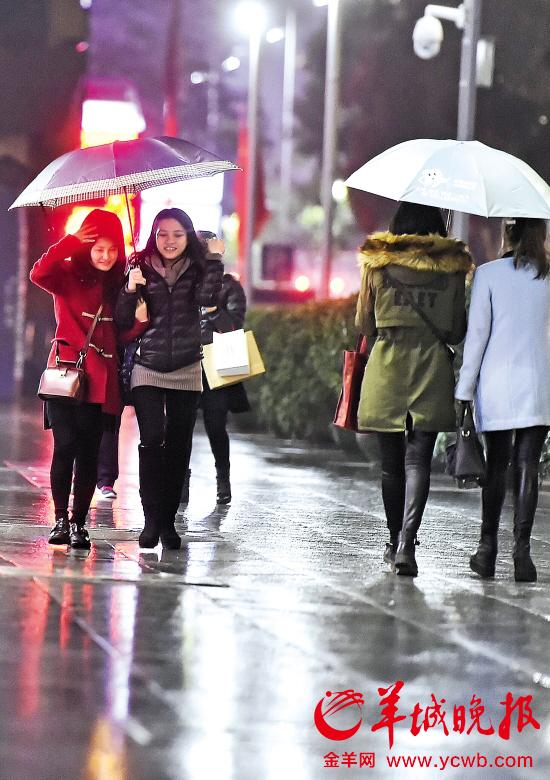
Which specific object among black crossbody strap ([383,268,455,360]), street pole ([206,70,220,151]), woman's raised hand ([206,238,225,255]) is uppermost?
street pole ([206,70,220,151])

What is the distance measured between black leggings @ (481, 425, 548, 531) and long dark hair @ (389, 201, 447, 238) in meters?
1.05

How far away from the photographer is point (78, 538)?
934 centimetres

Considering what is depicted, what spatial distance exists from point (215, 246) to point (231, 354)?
232 centimetres

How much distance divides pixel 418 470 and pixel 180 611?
191cm

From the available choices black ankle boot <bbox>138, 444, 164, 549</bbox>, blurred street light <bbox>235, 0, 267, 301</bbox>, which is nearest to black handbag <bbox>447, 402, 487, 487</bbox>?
black ankle boot <bbox>138, 444, 164, 549</bbox>

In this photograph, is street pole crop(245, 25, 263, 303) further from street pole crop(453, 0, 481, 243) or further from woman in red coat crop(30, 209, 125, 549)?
woman in red coat crop(30, 209, 125, 549)

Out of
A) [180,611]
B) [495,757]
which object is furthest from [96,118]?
[495,757]

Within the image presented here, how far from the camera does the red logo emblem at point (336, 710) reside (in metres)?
5.40

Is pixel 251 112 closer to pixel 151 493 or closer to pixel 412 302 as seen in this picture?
pixel 151 493

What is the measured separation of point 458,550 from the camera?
1008 cm

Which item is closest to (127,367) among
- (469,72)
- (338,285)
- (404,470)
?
(404,470)

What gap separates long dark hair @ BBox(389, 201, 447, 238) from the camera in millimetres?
9016

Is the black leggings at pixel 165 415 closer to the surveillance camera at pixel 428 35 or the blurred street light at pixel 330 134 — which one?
the surveillance camera at pixel 428 35

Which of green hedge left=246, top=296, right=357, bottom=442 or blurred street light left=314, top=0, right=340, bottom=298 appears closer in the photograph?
green hedge left=246, top=296, right=357, bottom=442
